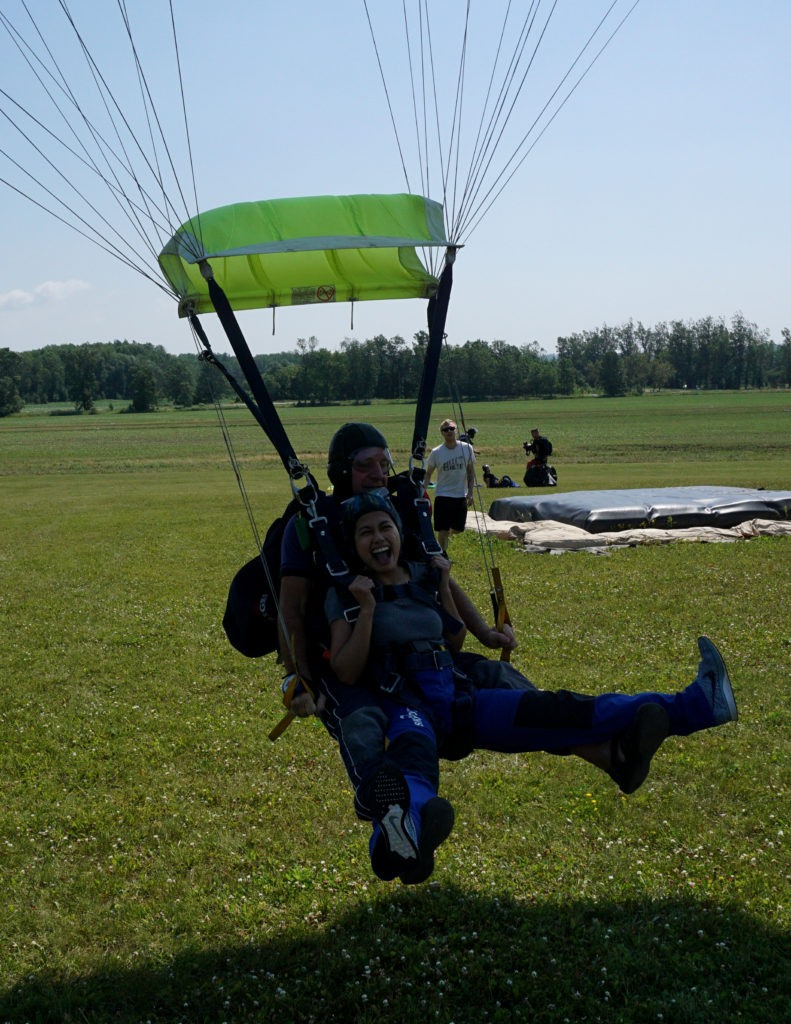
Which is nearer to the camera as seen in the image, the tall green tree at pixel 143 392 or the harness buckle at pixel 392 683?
the harness buckle at pixel 392 683

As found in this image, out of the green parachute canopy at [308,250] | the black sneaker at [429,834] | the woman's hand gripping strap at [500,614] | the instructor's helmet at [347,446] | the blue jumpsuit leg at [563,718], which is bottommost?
the black sneaker at [429,834]

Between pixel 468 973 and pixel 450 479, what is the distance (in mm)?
10321

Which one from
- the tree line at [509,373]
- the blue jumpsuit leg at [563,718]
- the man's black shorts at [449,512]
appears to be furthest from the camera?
the tree line at [509,373]

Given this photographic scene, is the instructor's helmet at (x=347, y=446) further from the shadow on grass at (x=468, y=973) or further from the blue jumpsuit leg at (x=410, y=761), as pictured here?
the shadow on grass at (x=468, y=973)

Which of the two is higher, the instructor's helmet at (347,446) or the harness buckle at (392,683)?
the instructor's helmet at (347,446)

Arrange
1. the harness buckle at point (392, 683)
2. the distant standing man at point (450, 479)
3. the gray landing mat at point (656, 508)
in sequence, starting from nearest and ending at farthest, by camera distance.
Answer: the harness buckle at point (392, 683) < the distant standing man at point (450, 479) < the gray landing mat at point (656, 508)

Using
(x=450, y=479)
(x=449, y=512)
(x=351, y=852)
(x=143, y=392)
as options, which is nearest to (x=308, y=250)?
(x=351, y=852)

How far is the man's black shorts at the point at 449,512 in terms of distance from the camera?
46.8 ft

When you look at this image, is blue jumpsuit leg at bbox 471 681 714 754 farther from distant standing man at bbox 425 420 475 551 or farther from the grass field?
distant standing man at bbox 425 420 475 551

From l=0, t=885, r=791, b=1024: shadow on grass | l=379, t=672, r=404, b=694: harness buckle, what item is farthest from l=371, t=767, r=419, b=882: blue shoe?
l=0, t=885, r=791, b=1024: shadow on grass

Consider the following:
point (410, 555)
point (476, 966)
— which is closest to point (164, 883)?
point (476, 966)

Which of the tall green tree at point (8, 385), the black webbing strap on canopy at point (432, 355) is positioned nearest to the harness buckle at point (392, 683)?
the black webbing strap on canopy at point (432, 355)

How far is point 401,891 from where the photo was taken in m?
4.83

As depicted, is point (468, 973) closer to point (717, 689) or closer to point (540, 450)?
point (717, 689)
